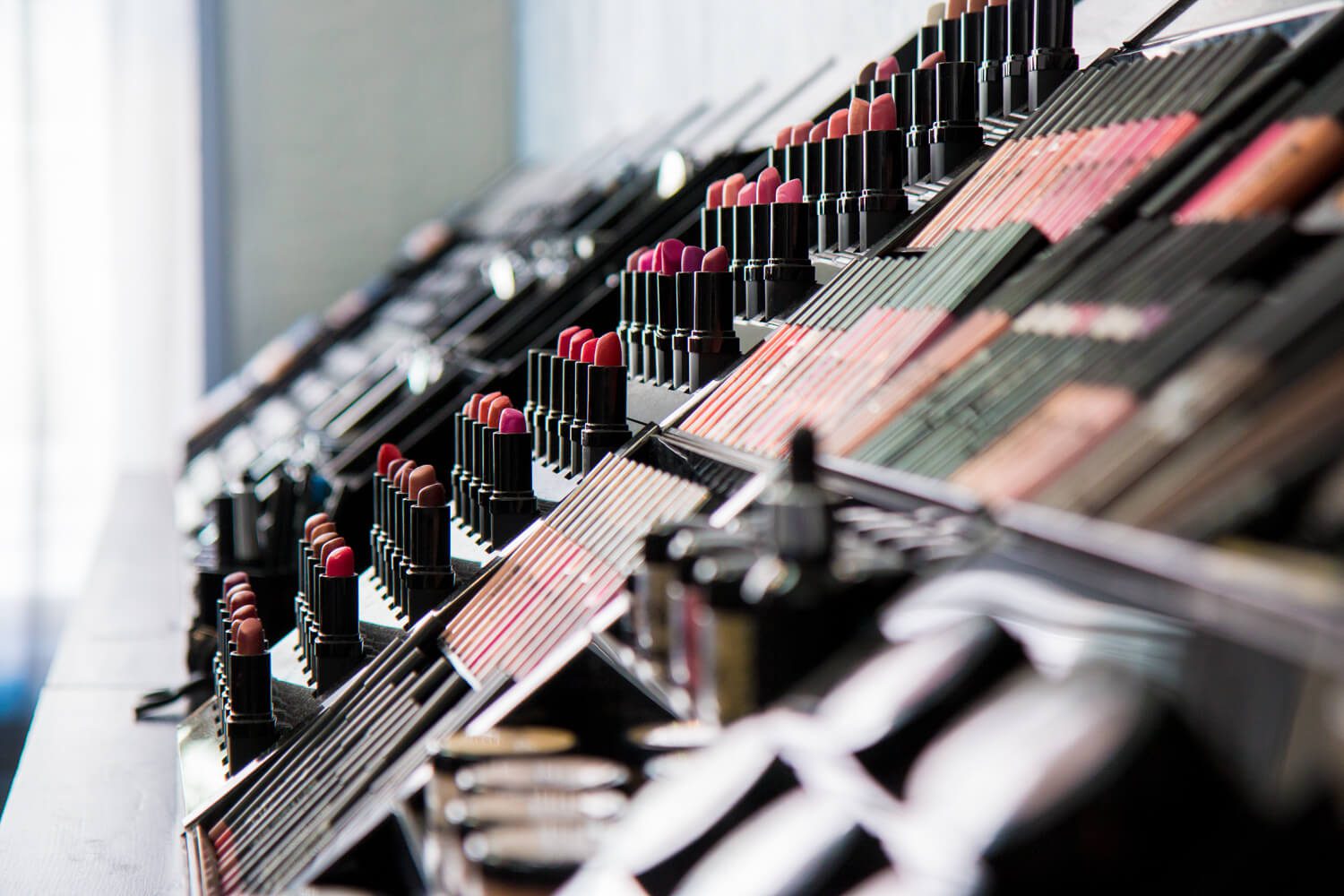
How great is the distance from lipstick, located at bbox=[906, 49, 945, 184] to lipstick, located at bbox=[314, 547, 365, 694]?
849 mm

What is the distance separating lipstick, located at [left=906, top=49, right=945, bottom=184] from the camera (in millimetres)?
1843

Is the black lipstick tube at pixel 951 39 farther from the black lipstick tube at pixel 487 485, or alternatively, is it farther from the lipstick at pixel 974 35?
the black lipstick tube at pixel 487 485

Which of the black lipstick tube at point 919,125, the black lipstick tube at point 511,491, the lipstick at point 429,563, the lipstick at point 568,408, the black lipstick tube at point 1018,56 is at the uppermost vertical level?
the black lipstick tube at point 1018,56

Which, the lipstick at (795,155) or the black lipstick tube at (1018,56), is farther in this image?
the lipstick at (795,155)

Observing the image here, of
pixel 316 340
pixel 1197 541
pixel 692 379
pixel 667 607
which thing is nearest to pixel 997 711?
pixel 1197 541

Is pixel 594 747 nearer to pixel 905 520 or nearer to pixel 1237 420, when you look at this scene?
pixel 905 520

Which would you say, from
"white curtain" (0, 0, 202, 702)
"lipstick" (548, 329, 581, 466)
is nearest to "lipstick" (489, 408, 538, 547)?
"lipstick" (548, 329, 581, 466)

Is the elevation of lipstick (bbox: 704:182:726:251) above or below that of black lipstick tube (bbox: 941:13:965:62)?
below

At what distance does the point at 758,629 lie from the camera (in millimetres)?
970

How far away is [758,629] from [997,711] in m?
0.18

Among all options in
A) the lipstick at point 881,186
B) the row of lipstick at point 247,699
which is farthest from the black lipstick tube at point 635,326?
the row of lipstick at point 247,699

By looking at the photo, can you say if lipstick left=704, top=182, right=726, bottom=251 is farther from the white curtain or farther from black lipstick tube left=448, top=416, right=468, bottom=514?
the white curtain

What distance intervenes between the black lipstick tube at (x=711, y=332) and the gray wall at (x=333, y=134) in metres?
5.30

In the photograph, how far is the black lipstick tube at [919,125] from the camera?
1.84 metres
